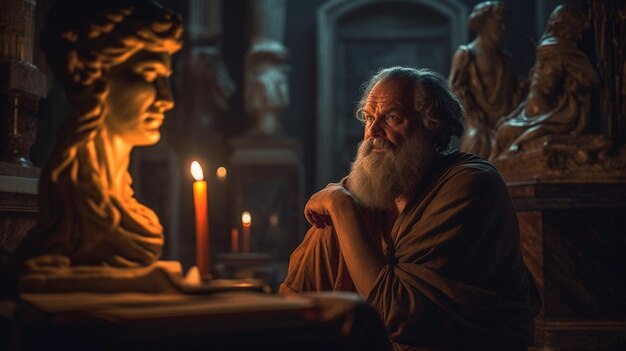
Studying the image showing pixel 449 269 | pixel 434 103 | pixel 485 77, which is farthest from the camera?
pixel 485 77

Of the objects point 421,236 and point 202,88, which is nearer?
point 421,236

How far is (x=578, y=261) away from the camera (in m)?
4.29

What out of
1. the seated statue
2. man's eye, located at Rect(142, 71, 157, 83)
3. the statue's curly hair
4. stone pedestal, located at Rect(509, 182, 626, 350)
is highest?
the statue's curly hair

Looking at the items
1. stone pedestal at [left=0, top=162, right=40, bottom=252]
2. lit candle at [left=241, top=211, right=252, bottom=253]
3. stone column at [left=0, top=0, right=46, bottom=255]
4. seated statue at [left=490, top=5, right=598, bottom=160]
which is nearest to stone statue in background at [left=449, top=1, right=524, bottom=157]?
seated statue at [left=490, top=5, right=598, bottom=160]

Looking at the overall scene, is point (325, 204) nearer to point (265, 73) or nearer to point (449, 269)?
point (449, 269)

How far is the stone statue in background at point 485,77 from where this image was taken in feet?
21.2

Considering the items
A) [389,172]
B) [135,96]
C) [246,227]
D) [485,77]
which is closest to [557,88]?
[485,77]

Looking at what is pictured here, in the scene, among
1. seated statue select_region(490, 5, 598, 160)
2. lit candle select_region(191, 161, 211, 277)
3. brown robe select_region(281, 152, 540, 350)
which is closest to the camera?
lit candle select_region(191, 161, 211, 277)

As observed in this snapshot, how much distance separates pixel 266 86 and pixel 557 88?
18.5ft

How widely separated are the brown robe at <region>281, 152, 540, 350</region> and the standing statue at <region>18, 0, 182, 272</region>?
103 cm

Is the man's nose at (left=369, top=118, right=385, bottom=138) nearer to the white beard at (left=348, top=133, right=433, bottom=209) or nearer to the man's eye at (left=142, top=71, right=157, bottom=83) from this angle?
the white beard at (left=348, top=133, right=433, bottom=209)

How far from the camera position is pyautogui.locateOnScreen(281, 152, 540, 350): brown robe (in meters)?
2.54

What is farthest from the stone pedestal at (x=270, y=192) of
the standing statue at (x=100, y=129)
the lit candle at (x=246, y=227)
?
the standing statue at (x=100, y=129)

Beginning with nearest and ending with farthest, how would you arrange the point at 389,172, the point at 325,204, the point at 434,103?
the point at 325,204, the point at 389,172, the point at 434,103
